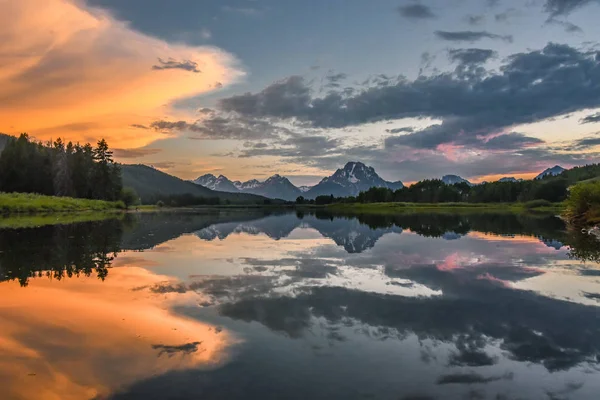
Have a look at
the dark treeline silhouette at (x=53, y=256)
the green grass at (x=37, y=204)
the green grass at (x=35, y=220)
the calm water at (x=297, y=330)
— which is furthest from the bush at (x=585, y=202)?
the green grass at (x=37, y=204)

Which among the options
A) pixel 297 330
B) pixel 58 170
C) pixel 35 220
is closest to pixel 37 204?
pixel 35 220

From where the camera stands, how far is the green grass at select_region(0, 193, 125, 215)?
248 ft

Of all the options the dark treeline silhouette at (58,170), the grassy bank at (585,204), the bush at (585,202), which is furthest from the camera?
the dark treeline silhouette at (58,170)

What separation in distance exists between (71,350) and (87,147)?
13639 centimetres

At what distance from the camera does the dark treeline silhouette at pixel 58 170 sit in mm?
111375

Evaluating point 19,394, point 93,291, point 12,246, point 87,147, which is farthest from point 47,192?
point 19,394

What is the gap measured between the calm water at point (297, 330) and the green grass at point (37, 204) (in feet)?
220

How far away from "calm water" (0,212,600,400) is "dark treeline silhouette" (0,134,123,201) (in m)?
110

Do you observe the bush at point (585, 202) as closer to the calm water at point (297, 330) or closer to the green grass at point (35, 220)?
the calm water at point (297, 330)

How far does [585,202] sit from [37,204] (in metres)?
92.7

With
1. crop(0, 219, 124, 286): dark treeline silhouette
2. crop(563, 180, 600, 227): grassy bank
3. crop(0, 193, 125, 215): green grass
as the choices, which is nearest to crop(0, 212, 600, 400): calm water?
crop(0, 219, 124, 286): dark treeline silhouette

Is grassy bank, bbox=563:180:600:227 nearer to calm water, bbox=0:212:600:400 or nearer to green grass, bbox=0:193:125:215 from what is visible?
calm water, bbox=0:212:600:400

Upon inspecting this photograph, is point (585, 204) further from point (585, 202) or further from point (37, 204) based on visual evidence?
point (37, 204)

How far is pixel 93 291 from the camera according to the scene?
49.0ft
